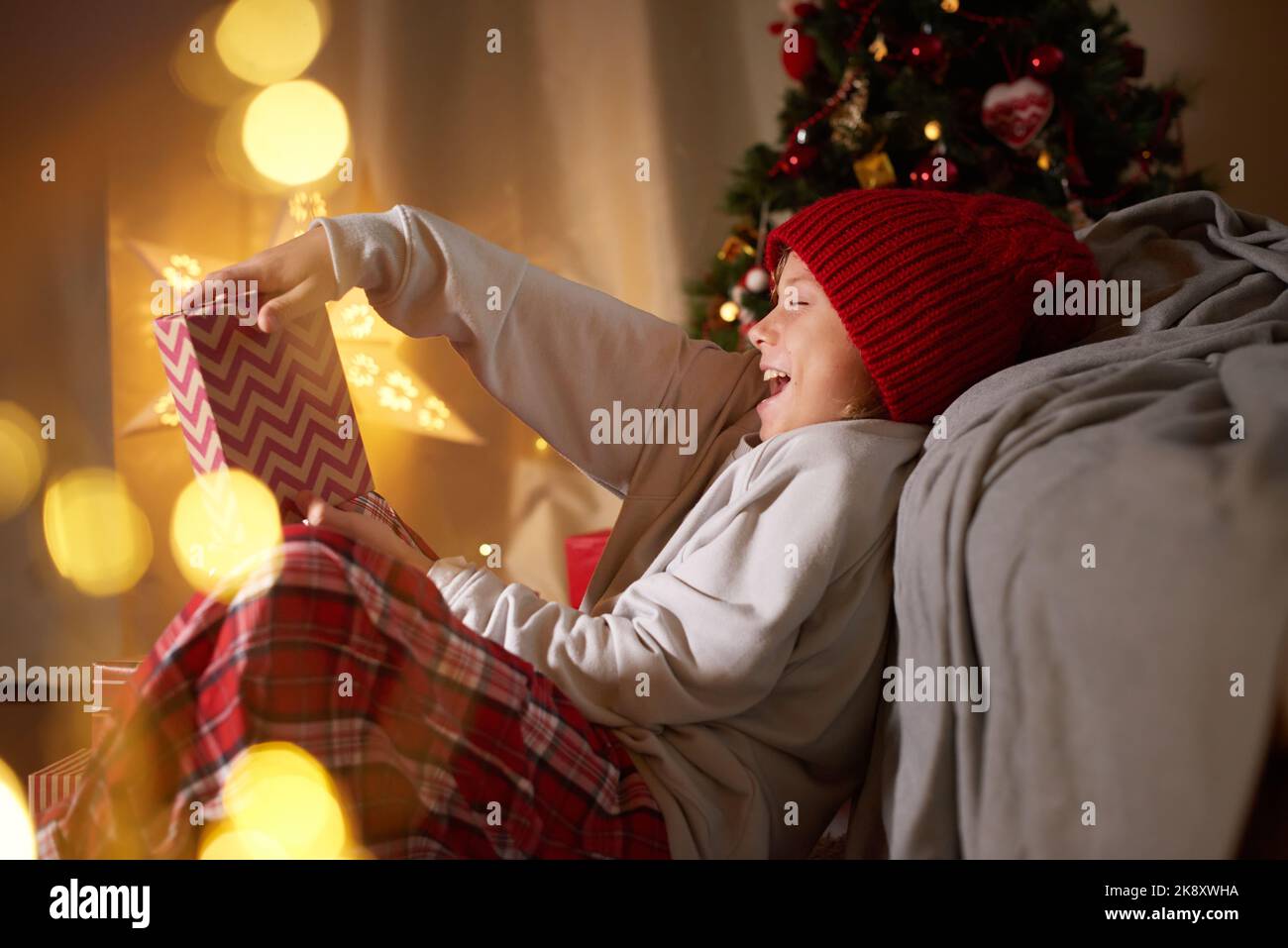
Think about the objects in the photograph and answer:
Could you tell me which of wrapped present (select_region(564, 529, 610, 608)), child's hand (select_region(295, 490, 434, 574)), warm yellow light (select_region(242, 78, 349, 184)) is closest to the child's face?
child's hand (select_region(295, 490, 434, 574))

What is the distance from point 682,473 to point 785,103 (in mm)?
1103

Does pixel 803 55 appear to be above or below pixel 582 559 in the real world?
above

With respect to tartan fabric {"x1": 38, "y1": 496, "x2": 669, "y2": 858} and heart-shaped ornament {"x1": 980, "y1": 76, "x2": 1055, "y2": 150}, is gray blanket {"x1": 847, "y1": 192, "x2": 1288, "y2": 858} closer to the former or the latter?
tartan fabric {"x1": 38, "y1": 496, "x2": 669, "y2": 858}

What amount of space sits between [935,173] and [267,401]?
126 centimetres

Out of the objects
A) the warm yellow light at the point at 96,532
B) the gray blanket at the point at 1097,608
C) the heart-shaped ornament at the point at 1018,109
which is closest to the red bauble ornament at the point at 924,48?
the heart-shaped ornament at the point at 1018,109

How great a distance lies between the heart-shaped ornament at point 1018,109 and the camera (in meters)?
1.83

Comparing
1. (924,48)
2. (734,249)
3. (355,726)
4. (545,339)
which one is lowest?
(355,726)

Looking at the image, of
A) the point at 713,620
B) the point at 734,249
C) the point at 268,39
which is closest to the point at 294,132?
the point at 268,39

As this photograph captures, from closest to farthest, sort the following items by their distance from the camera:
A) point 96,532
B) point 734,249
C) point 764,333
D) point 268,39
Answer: point 764,333 → point 734,249 → point 96,532 → point 268,39

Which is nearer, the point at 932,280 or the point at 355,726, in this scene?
the point at 355,726

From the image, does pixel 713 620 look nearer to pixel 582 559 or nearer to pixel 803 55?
pixel 582 559

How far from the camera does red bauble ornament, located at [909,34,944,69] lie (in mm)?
1844

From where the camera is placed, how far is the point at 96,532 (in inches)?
95.1
